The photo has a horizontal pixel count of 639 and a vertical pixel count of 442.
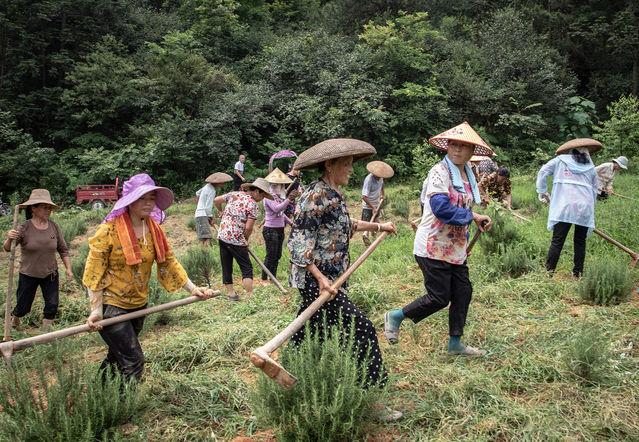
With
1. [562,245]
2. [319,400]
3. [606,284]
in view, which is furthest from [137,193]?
[562,245]

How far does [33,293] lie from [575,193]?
20.1 ft

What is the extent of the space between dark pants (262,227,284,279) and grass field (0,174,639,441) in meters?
0.92

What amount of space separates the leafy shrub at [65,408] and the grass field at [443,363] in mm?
75

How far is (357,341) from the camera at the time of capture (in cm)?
309

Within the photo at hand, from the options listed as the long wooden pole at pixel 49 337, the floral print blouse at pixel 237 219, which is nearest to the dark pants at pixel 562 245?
the floral print blouse at pixel 237 219

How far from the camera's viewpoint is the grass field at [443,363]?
9.76ft

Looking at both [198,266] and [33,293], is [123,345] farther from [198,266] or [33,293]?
[198,266]

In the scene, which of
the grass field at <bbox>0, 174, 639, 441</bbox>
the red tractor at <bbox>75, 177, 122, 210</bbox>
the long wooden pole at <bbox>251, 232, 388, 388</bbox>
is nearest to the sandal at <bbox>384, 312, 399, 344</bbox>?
the grass field at <bbox>0, 174, 639, 441</bbox>

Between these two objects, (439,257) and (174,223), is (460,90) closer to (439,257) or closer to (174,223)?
(174,223)

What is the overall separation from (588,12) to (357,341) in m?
25.6

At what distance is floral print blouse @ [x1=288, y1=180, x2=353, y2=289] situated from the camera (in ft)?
10.0

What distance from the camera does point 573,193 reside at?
5391 millimetres

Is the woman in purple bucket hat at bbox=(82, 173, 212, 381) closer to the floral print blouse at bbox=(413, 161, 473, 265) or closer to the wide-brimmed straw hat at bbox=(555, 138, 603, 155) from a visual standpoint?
the floral print blouse at bbox=(413, 161, 473, 265)

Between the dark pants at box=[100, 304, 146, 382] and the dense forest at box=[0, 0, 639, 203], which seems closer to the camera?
the dark pants at box=[100, 304, 146, 382]
